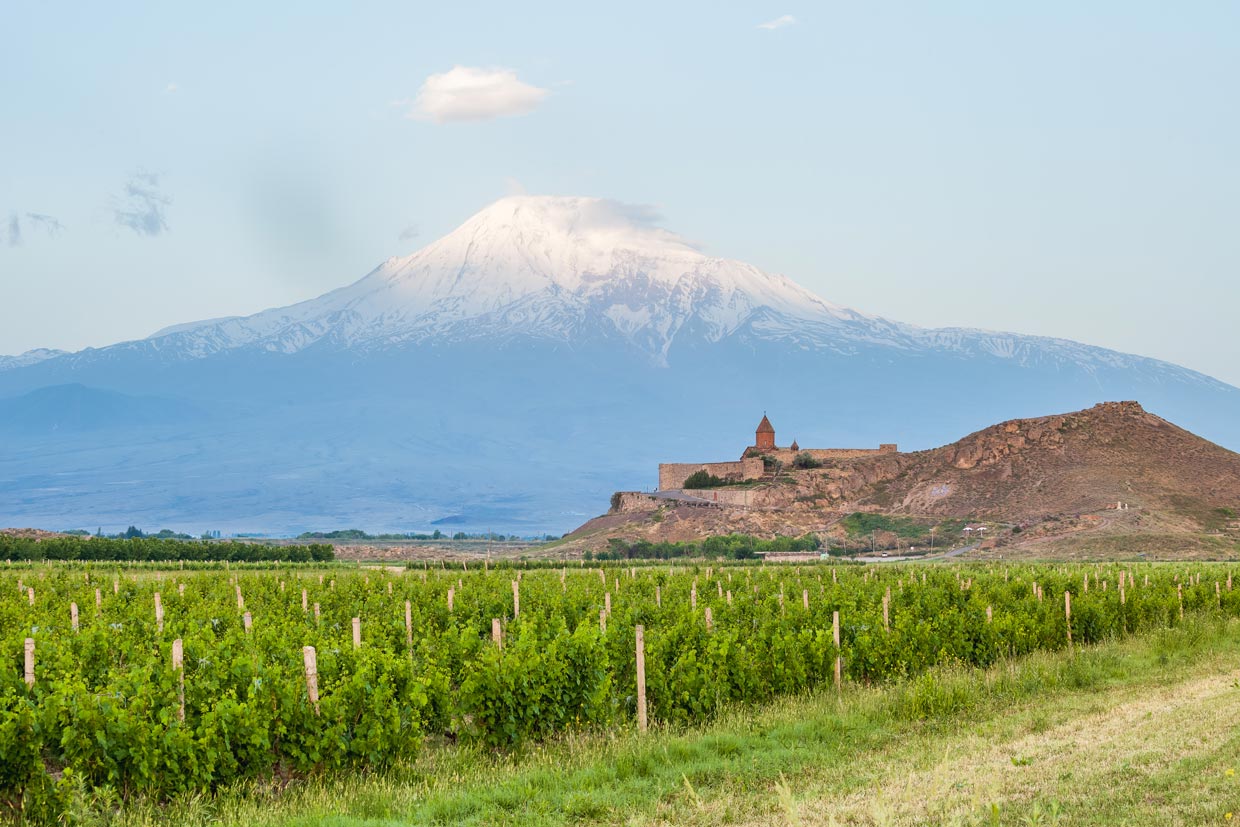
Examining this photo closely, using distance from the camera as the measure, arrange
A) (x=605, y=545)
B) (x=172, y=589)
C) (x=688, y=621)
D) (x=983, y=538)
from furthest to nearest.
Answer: (x=605, y=545), (x=983, y=538), (x=172, y=589), (x=688, y=621)

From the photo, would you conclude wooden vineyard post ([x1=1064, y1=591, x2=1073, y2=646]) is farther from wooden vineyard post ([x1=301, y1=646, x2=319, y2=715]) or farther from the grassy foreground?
wooden vineyard post ([x1=301, y1=646, x2=319, y2=715])

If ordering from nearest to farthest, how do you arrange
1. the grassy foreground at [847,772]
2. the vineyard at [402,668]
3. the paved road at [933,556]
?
the grassy foreground at [847,772] → the vineyard at [402,668] → the paved road at [933,556]

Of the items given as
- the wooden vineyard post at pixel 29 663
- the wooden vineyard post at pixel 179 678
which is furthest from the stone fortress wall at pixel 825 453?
the wooden vineyard post at pixel 29 663

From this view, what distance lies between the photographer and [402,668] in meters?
15.3

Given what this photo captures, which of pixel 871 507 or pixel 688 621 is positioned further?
pixel 871 507

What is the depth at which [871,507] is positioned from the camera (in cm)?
11169

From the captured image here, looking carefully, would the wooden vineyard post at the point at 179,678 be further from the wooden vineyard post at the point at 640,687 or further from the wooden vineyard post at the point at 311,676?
the wooden vineyard post at the point at 640,687

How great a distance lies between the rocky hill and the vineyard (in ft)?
230

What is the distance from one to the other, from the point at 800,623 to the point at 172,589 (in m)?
19.2

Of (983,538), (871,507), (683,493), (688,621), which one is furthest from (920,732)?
(683,493)

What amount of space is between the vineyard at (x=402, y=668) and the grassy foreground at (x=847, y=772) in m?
0.49

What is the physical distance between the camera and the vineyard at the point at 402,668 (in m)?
13.2

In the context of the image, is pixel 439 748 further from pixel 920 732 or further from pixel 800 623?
pixel 800 623

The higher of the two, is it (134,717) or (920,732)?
(134,717)
